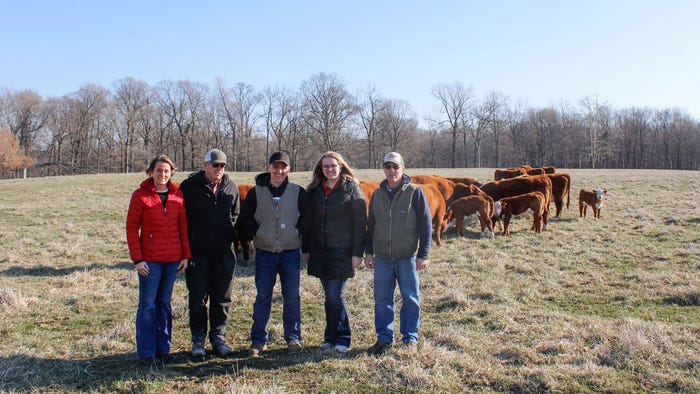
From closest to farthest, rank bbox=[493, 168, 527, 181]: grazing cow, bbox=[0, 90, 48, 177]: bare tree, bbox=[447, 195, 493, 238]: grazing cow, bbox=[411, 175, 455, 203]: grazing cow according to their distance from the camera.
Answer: bbox=[447, 195, 493, 238]: grazing cow
bbox=[411, 175, 455, 203]: grazing cow
bbox=[493, 168, 527, 181]: grazing cow
bbox=[0, 90, 48, 177]: bare tree

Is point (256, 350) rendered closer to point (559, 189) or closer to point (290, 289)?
point (290, 289)

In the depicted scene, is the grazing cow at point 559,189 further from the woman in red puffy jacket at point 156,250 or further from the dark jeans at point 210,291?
the woman in red puffy jacket at point 156,250

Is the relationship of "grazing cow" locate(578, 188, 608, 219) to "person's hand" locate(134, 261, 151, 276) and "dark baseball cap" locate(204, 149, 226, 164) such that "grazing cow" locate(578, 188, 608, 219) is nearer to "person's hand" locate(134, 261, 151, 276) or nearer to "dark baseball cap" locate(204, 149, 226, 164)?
"dark baseball cap" locate(204, 149, 226, 164)

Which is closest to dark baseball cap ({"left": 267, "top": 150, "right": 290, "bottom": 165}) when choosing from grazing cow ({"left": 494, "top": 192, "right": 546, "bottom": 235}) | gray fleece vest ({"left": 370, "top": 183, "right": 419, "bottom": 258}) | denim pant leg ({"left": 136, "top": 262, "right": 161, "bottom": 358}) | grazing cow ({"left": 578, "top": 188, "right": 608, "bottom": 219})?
gray fleece vest ({"left": 370, "top": 183, "right": 419, "bottom": 258})

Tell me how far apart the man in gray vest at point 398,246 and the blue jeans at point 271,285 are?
870 mm

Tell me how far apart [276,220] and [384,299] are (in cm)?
142

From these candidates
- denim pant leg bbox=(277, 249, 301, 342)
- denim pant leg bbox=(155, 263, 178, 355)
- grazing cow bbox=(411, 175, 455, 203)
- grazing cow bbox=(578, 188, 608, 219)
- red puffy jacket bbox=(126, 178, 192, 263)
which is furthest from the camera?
grazing cow bbox=(578, 188, 608, 219)

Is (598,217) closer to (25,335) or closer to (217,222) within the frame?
(217,222)

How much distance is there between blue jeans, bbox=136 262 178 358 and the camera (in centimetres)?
452

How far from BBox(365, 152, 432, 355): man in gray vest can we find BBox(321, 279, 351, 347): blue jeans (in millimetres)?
317

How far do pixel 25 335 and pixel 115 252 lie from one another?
5792 mm

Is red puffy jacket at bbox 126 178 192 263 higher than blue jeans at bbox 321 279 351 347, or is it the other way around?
red puffy jacket at bbox 126 178 192 263

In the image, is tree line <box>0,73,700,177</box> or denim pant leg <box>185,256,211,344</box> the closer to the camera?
denim pant leg <box>185,256,211,344</box>

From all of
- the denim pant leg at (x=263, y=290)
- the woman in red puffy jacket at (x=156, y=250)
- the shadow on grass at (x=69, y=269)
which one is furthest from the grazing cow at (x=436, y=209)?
the woman in red puffy jacket at (x=156, y=250)
